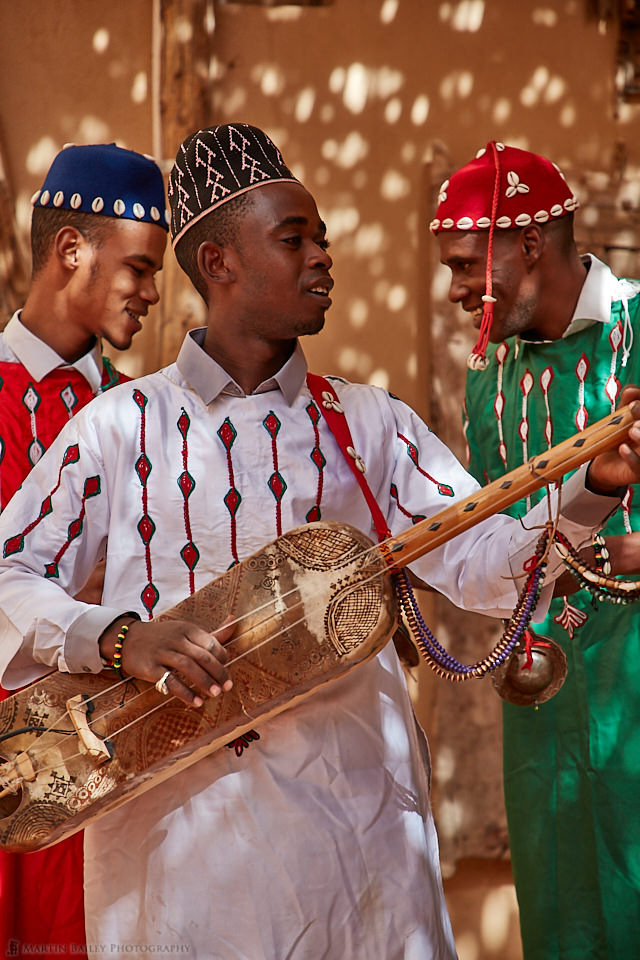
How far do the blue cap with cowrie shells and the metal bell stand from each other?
1519mm

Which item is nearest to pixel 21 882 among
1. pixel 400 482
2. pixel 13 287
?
pixel 400 482

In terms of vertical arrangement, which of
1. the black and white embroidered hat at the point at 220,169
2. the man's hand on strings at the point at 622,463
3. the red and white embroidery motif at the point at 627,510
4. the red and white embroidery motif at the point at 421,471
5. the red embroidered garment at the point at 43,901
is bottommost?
the red embroidered garment at the point at 43,901

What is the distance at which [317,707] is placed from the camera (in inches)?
92.7

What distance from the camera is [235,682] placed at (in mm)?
2217

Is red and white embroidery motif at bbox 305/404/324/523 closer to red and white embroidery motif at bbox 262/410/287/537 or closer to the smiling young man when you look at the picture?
red and white embroidery motif at bbox 262/410/287/537

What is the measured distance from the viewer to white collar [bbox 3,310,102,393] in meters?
3.21

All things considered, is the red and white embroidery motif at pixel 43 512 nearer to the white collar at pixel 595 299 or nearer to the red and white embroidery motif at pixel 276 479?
the red and white embroidery motif at pixel 276 479

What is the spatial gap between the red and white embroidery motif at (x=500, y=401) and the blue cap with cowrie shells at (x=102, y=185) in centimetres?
105

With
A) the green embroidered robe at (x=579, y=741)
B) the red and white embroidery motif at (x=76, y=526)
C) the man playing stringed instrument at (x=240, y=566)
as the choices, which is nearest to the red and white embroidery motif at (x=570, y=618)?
the green embroidered robe at (x=579, y=741)

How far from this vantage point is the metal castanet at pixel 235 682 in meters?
2.16

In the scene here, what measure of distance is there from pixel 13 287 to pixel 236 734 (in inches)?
101

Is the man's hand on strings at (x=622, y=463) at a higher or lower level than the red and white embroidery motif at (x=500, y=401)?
higher

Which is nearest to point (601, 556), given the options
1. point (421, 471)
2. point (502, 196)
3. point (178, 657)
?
point (421, 471)

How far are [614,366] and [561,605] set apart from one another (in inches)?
25.8
